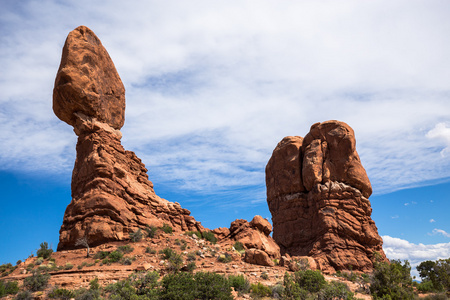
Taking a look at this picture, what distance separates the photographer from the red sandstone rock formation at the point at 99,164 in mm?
31547

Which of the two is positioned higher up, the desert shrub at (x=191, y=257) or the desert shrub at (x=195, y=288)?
the desert shrub at (x=191, y=257)

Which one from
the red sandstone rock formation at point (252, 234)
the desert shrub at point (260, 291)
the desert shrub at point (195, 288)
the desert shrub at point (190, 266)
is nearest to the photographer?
the desert shrub at point (195, 288)

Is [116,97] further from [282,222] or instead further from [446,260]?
[446,260]

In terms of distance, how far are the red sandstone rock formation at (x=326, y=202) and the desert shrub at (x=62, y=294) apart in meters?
24.9

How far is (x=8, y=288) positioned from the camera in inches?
904

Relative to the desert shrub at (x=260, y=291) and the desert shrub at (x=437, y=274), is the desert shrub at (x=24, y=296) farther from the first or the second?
the desert shrub at (x=437, y=274)

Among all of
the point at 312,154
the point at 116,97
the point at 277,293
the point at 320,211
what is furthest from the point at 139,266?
the point at 312,154

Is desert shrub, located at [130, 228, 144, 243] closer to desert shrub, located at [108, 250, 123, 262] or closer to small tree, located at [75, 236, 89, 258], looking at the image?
desert shrub, located at [108, 250, 123, 262]

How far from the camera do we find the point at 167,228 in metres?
34.8

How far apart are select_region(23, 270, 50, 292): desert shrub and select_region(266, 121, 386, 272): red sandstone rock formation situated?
85.0 ft

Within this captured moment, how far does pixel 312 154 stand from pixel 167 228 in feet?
69.4

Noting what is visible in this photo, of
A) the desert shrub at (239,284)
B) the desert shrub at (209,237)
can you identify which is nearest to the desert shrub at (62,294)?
the desert shrub at (239,284)

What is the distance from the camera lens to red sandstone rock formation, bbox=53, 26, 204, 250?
3155 centimetres

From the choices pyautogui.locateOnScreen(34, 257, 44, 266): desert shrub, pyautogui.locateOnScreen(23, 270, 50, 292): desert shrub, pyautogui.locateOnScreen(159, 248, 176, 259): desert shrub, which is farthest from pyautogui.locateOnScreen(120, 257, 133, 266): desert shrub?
pyautogui.locateOnScreen(34, 257, 44, 266): desert shrub
